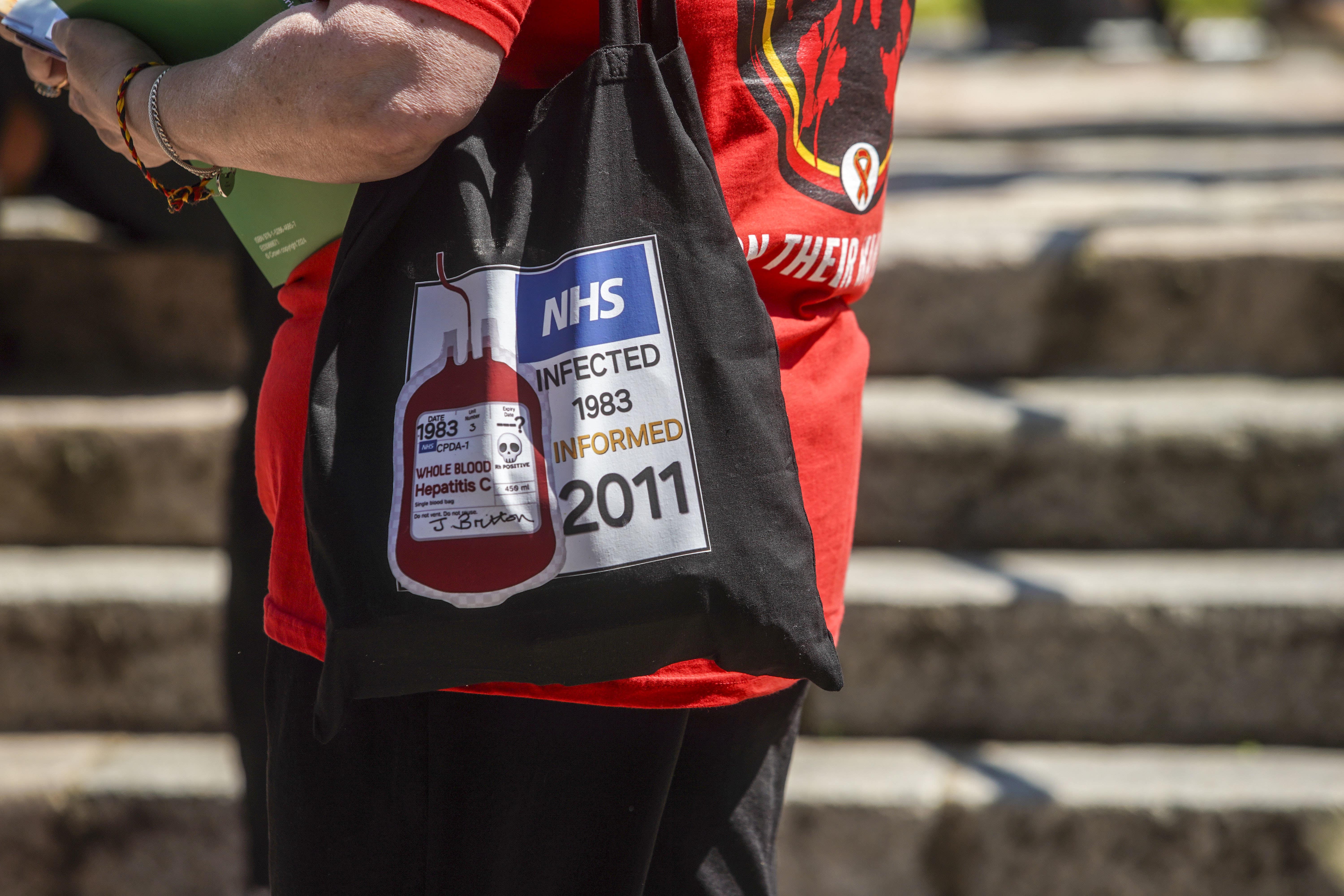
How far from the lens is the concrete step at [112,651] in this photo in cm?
223

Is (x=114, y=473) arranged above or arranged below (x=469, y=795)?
below

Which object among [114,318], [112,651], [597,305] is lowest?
[112,651]

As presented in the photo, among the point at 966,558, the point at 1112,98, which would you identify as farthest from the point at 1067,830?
the point at 1112,98

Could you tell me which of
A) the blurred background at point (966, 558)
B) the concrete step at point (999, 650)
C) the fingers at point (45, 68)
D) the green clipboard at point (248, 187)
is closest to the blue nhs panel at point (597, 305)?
the green clipboard at point (248, 187)

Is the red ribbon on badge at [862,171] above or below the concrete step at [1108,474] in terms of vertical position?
above

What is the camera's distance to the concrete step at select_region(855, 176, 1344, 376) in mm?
2463

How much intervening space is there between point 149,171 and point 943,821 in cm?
171

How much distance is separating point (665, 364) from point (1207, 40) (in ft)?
28.7

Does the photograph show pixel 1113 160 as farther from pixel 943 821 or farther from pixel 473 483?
pixel 473 483

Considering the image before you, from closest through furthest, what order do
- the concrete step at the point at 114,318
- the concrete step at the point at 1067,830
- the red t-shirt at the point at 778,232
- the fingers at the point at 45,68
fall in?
the red t-shirt at the point at 778,232 < the fingers at the point at 45,68 < the concrete step at the point at 1067,830 < the concrete step at the point at 114,318

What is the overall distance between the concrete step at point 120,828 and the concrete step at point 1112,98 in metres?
3.54

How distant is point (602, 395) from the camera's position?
2.62ft

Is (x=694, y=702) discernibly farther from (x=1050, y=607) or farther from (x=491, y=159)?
(x=1050, y=607)

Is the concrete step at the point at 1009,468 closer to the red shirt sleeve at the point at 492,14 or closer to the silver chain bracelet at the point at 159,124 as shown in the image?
the silver chain bracelet at the point at 159,124
